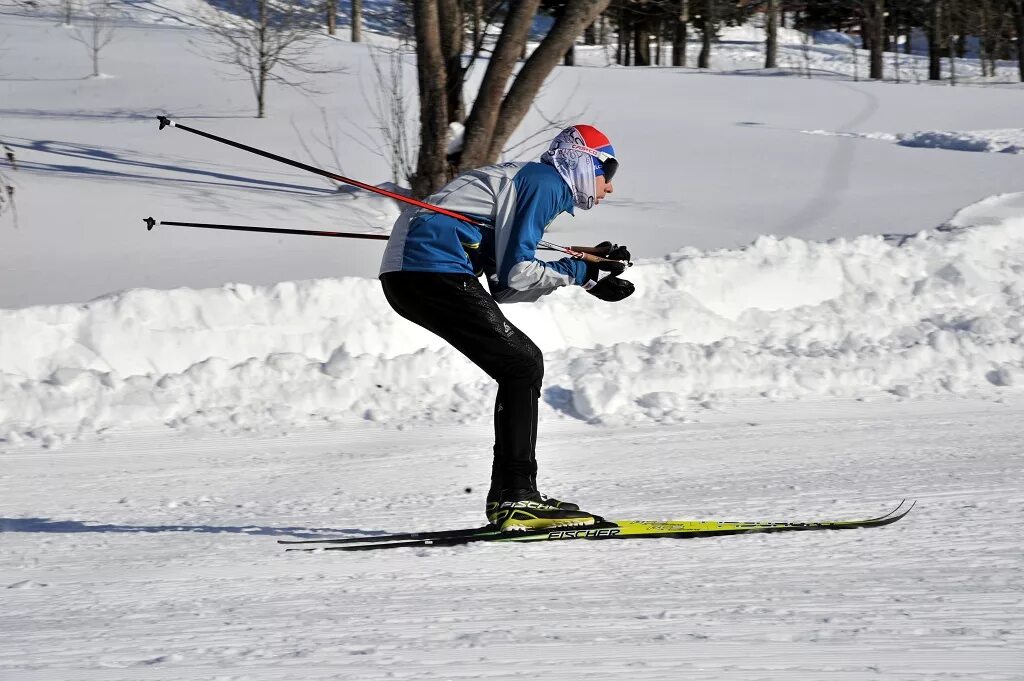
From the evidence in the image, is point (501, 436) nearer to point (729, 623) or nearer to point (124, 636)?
point (729, 623)

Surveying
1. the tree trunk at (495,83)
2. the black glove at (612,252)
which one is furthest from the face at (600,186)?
the tree trunk at (495,83)

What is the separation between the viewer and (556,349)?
7609mm

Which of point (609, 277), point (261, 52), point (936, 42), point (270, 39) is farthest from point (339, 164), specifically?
point (936, 42)

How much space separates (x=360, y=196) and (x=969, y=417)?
7862 mm

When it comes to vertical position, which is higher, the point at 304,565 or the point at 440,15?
the point at 440,15

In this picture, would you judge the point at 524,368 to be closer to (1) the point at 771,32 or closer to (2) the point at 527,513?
(2) the point at 527,513

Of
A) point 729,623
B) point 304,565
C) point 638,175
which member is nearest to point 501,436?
point 304,565

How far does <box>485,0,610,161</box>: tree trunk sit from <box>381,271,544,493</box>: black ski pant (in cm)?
745

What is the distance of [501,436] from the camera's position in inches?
170

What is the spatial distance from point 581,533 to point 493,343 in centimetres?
89

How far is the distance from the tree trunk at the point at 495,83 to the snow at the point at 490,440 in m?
1.23

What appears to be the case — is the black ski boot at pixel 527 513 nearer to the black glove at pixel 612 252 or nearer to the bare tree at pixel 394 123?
the black glove at pixel 612 252

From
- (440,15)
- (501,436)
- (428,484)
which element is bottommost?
(428,484)

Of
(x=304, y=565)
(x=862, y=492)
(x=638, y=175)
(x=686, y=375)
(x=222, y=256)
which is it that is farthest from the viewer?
(x=638, y=175)
